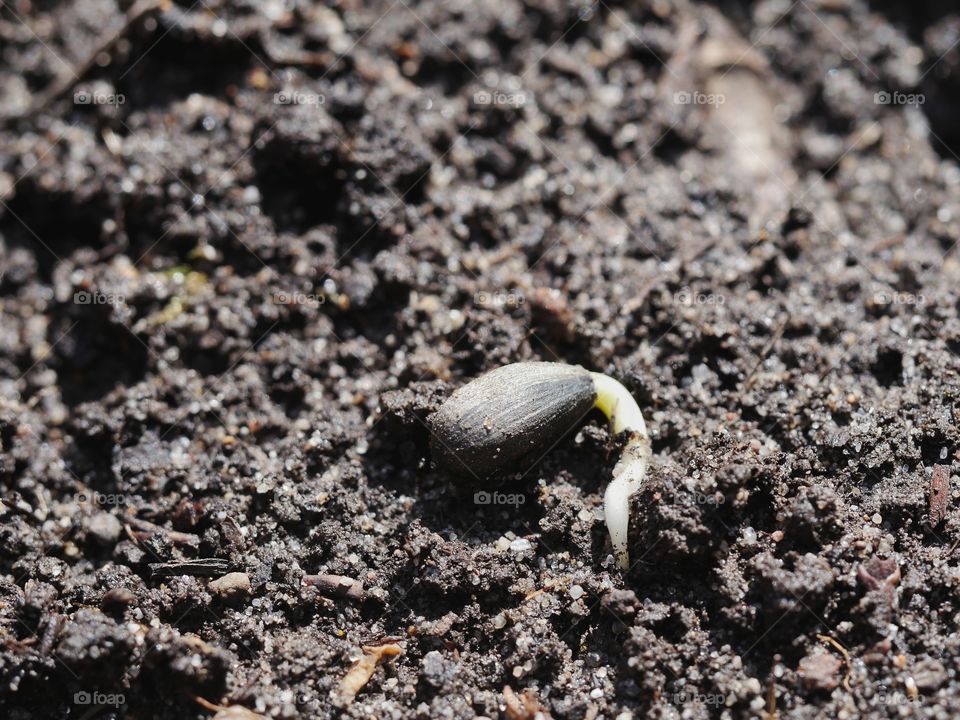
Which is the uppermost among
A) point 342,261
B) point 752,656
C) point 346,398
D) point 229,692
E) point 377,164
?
point 377,164

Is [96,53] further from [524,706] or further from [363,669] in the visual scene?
[524,706]

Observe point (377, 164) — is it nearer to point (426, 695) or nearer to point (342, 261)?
point (342, 261)

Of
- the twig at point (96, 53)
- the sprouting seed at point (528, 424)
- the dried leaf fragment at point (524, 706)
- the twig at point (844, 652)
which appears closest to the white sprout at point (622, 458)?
the sprouting seed at point (528, 424)

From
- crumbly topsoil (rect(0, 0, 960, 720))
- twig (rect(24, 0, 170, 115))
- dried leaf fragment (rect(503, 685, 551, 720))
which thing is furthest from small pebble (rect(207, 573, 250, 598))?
twig (rect(24, 0, 170, 115))

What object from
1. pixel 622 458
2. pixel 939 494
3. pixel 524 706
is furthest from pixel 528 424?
pixel 939 494

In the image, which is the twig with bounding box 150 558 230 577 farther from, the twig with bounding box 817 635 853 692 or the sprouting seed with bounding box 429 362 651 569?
the twig with bounding box 817 635 853 692

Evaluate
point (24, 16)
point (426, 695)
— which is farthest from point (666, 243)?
point (24, 16)
